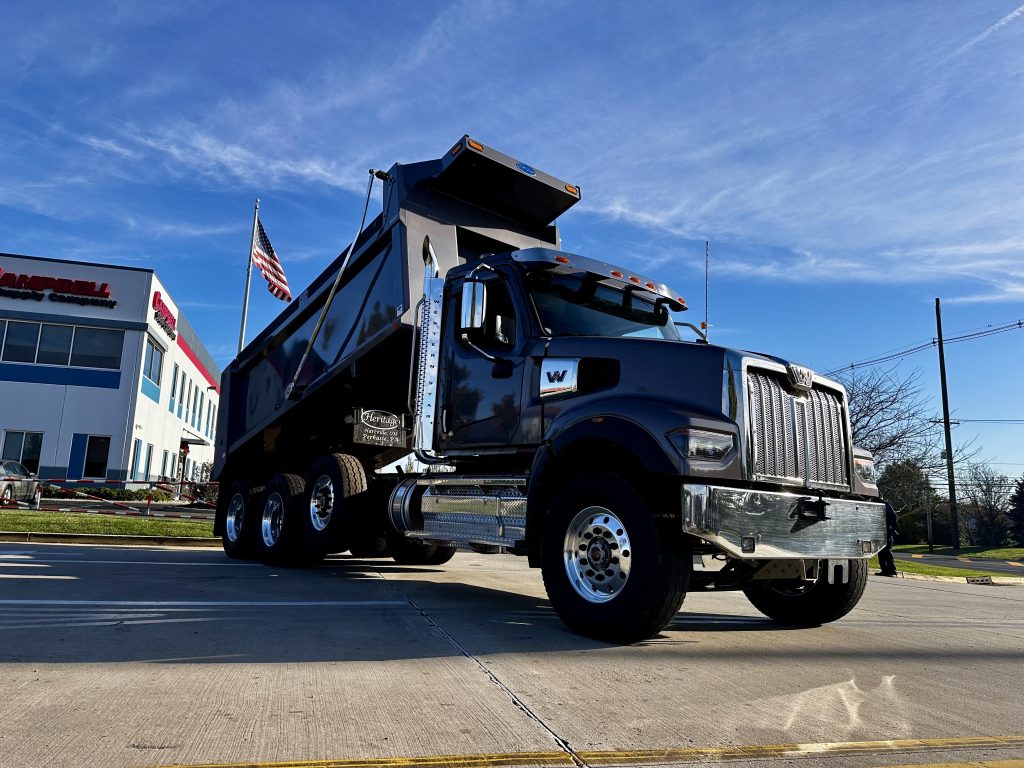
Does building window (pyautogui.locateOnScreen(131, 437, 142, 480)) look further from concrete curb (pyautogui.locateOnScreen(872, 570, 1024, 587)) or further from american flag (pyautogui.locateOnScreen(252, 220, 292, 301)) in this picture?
concrete curb (pyautogui.locateOnScreen(872, 570, 1024, 587))

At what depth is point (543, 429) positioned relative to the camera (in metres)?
5.60

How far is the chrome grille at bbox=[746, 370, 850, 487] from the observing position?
4770mm

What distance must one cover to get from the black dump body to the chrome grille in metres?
3.50

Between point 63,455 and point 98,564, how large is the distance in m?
22.2

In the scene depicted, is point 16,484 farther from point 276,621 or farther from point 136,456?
point 276,621

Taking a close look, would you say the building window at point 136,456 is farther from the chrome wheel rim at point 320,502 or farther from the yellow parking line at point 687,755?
the yellow parking line at point 687,755

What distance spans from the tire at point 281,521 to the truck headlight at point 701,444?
543cm

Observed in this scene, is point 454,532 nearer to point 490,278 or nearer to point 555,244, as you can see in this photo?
point 490,278

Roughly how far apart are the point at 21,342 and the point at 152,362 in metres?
4.64

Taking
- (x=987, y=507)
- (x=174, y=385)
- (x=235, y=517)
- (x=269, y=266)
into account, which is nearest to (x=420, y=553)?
(x=235, y=517)

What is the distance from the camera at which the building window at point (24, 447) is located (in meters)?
26.8

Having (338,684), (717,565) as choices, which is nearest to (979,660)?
(717,565)

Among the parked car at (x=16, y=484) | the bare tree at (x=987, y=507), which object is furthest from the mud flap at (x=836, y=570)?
the bare tree at (x=987, y=507)

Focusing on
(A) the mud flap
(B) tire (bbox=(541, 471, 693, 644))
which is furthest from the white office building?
(A) the mud flap
